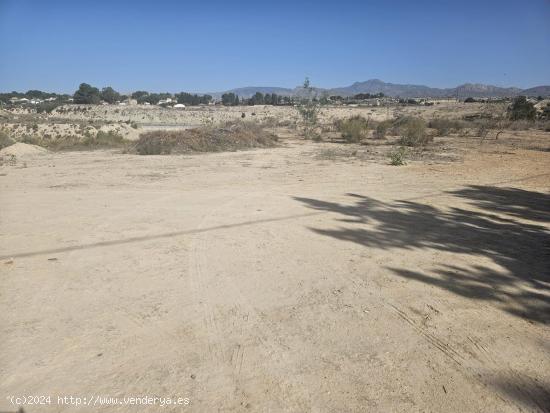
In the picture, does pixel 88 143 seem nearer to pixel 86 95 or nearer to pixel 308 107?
pixel 308 107

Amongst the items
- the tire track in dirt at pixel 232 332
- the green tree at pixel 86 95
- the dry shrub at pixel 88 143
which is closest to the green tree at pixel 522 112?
the dry shrub at pixel 88 143

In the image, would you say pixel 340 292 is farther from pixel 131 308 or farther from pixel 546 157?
pixel 546 157

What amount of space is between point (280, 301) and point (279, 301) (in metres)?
0.01

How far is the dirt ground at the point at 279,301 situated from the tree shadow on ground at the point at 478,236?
0.12 feet

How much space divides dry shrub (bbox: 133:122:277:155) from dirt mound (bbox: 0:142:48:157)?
14.7 ft

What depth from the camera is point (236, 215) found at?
816 centimetres

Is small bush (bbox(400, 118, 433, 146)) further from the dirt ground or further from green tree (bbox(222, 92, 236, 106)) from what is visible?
green tree (bbox(222, 92, 236, 106))

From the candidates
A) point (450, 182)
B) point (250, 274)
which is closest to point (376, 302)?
point (250, 274)

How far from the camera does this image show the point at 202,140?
20.5m

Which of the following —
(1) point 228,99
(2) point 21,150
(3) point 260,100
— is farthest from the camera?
(1) point 228,99

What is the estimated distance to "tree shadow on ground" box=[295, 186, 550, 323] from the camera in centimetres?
498

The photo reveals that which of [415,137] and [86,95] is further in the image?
[86,95]

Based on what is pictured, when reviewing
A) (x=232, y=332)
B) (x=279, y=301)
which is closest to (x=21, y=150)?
(x=279, y=301)

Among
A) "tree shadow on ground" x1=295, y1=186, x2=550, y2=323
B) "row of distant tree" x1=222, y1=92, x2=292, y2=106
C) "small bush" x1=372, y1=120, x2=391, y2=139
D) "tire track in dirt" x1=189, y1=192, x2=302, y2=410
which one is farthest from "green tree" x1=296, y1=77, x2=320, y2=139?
"row of distant tree" x1=222, y1=92, x2=292, y2=106
